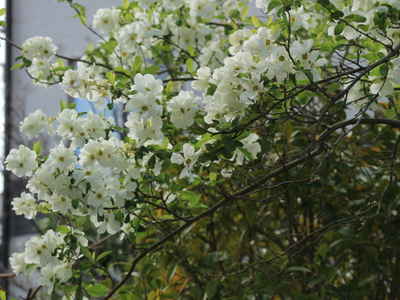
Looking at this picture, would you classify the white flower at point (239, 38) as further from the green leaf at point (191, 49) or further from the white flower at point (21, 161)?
the green leaf at point (191, 49)

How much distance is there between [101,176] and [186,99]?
0.28 meters

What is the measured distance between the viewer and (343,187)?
236 cm

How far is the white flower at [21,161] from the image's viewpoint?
152 cm

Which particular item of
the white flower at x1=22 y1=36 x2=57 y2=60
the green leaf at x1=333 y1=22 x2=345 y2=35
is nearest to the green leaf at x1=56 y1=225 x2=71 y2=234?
the white flower at x1=22 y1=36 x2=57 y2=60

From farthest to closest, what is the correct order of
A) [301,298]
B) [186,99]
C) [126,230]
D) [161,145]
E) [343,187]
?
[343,187], [301,298], [126,230], [161,145], [186,99]

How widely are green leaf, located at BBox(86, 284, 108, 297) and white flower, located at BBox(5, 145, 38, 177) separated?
0.41 meters

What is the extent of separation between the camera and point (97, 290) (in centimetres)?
175

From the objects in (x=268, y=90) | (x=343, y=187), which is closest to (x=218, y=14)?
(x=343, y=187)

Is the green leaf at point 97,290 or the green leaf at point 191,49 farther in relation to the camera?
the green leaf at point 191,49

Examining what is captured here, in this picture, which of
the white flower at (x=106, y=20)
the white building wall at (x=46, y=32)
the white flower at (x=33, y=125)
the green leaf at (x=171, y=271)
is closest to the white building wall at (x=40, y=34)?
the white building wall at (x=46, y=32)

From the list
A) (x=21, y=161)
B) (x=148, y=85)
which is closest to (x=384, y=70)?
(x=148, y=85)

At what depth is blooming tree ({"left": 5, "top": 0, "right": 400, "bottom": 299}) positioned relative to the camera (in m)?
1.38

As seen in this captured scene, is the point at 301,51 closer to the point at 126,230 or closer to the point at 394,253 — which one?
the point at 126,230

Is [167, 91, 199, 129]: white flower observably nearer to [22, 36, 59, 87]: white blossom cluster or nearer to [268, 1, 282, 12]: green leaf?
[268, 1, 282, 12]: green leaf
